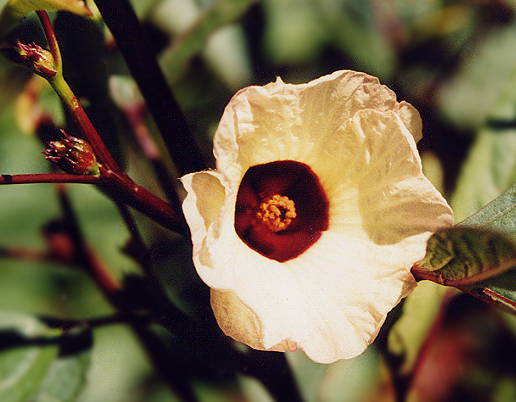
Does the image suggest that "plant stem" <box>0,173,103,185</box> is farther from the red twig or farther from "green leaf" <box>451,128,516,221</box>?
"green leaf" <box>451,128,516,221</box>

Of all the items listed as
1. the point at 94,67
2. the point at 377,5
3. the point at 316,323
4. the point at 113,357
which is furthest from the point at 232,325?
the point at 377,5

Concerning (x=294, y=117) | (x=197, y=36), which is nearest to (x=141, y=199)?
(x=294, y=117)

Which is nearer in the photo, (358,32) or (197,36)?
(197,36)

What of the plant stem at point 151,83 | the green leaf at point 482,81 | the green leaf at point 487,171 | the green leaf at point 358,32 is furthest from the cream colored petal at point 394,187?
the green leaf at point 482,81

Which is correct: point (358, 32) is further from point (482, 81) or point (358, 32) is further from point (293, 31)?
point (482, 81)

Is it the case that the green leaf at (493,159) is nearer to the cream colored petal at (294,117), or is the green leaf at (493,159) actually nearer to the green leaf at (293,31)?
the cream colored petal at (294,117)

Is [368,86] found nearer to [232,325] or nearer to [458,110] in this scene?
[232,325]

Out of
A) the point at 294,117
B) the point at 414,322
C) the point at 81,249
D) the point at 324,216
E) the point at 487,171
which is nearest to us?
the point at 294,117
